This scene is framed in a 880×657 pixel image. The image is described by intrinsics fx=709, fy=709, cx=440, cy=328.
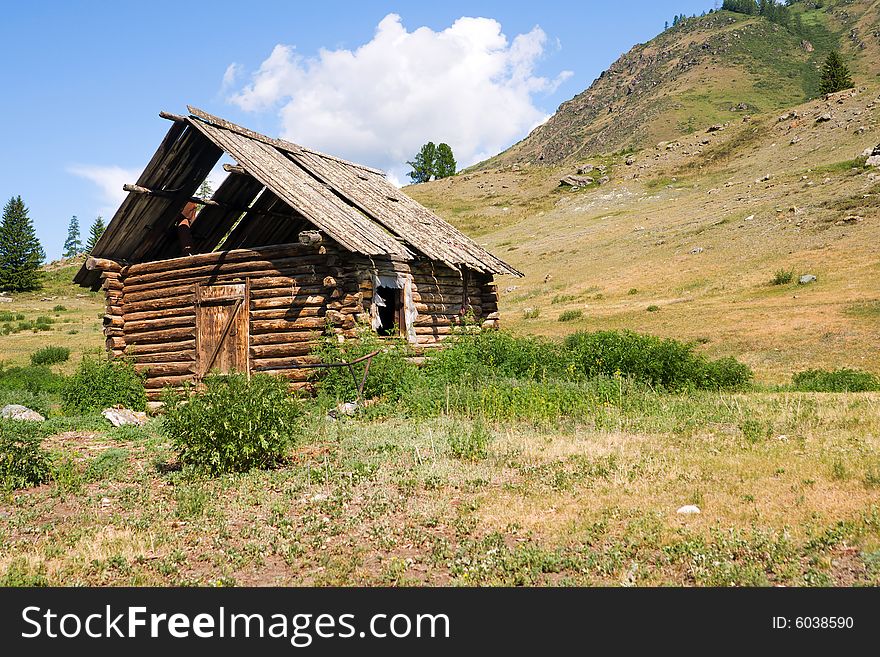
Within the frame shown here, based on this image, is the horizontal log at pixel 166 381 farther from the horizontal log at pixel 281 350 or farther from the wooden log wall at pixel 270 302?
the horizontal log at pixel 281 350

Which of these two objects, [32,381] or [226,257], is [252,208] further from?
[32,381]

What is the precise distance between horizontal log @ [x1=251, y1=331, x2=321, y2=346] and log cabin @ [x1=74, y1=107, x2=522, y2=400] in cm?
3

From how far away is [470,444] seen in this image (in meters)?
9.50

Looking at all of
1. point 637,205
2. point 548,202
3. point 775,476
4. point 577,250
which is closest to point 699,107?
point 548,202

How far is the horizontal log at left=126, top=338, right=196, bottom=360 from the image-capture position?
16.8 m

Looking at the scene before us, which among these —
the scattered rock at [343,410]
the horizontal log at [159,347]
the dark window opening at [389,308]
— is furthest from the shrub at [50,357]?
the scattered rock at [343,410]

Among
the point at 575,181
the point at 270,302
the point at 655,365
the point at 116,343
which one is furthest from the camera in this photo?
the point at 575,181

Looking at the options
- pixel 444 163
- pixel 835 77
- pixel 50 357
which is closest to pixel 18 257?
pixel 50 357

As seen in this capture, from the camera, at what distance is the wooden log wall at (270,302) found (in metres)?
15.4

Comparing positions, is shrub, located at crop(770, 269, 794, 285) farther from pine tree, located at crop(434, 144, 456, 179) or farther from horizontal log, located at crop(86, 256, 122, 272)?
pine tree, located at crop(434, 144, 456, 179)

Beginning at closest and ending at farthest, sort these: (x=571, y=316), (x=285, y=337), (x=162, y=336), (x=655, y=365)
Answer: (x=285, y=337)
(x=655, y=365)
(x=162, y=336)
(x=571, y=316)

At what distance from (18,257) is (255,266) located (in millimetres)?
50789

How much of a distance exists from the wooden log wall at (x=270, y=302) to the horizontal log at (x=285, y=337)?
2 centimetres

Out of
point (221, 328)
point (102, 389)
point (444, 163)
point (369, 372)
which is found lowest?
point (102, 389)
